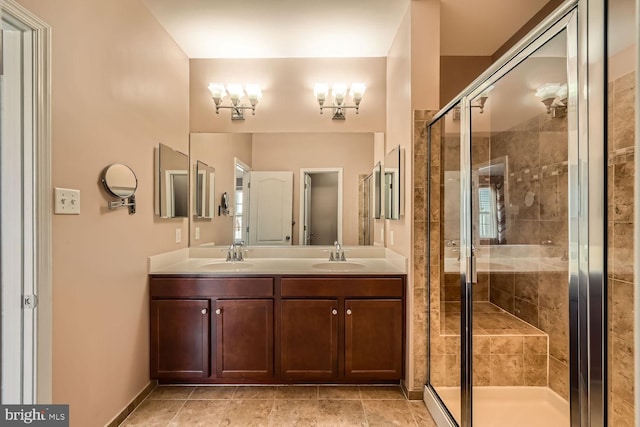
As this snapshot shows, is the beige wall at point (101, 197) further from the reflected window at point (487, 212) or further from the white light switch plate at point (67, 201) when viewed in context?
the reflected window at point (487, 212)

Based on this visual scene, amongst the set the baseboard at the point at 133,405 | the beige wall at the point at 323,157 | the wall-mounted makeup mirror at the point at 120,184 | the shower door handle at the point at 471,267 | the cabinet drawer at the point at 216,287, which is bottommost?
the baseboard at the point at 133,405

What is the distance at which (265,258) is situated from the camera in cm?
279

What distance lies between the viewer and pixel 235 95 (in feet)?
9.00

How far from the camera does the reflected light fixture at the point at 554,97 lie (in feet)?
4.08

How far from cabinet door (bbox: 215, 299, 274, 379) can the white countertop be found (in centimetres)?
26

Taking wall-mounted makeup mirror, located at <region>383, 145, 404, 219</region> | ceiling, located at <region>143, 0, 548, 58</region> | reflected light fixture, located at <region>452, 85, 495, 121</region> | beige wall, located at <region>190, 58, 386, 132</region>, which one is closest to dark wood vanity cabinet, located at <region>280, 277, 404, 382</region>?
wall-mounted makeup mirror, located at <region>383, 145, 404, 219</region>

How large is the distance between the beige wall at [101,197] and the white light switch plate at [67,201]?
31mm

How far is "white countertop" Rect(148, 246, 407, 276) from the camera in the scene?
2.22 meters

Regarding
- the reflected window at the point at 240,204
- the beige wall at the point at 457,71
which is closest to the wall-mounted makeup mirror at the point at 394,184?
the beige wall at the point at 457,71

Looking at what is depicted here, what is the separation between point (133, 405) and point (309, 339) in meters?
1.16

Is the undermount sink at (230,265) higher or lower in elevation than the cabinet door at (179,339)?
higher

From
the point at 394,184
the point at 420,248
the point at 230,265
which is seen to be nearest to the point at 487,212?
the point at 420,248

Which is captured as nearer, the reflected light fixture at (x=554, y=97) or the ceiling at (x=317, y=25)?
the reflected light fixture at (x=554, y=97)

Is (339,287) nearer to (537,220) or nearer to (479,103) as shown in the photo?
(537,220)
